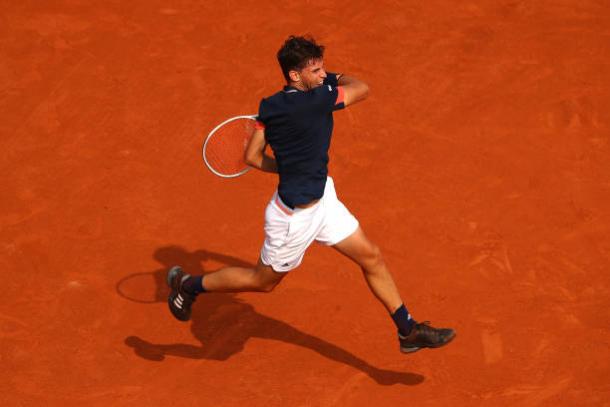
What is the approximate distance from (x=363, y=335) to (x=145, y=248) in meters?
2.11

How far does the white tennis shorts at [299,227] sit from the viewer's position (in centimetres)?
694

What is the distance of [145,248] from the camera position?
8.95m

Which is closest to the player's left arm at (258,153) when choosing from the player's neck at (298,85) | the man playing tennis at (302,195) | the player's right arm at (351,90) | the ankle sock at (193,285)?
the man playing tennis at (302,195)

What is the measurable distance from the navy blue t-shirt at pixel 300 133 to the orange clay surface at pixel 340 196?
173cm

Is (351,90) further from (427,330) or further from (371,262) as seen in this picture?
(427,330)

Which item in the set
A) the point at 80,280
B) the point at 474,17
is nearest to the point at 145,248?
the point at 80,280

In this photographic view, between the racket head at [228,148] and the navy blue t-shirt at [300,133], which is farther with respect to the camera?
the racket head at [228,148]

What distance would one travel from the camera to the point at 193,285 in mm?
7633

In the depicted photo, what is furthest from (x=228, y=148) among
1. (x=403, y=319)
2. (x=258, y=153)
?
(x=403, y=319)

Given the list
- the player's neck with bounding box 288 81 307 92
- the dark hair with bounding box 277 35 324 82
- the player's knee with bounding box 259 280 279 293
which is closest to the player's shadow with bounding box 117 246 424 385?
the player's knee with bounding box 259 280 279 293

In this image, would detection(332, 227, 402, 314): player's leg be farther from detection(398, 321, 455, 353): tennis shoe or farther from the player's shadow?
the player's shadow

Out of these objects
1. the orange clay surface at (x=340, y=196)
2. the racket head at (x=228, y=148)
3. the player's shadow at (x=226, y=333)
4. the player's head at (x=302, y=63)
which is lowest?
the player's shadow at (x=226, y=333)

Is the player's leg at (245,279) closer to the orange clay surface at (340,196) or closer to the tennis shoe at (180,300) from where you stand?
the tennis shoe at (180,300)

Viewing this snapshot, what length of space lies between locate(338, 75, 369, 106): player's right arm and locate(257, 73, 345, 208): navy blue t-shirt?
1.6 inches
